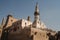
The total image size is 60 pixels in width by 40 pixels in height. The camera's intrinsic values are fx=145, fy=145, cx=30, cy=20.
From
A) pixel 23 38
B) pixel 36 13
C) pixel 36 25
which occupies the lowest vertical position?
pixel 23 38

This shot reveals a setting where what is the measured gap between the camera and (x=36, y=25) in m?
44.3

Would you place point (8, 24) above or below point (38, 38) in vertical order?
above

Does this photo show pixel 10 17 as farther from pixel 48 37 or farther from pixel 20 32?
pixel 48 37

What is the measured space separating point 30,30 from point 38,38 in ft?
9.97

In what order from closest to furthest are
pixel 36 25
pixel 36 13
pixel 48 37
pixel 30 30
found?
pixel 30 30 < pixel 48 37 < pixel 36 25 < pixel 36 13

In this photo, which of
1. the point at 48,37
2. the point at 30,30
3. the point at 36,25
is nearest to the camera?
the point at 30,30

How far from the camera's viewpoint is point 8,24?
4922cm

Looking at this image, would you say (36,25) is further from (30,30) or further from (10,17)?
(10,17)

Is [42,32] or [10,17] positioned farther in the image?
[10,17]

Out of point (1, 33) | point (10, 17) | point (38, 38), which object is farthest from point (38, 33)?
point (10, 17)

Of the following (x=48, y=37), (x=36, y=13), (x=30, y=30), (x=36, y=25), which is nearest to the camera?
(x=30, y=30)

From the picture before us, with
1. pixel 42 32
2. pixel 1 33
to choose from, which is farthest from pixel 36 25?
pixel 1 33

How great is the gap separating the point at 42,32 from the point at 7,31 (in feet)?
35.8

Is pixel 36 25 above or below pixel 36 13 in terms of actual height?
below
